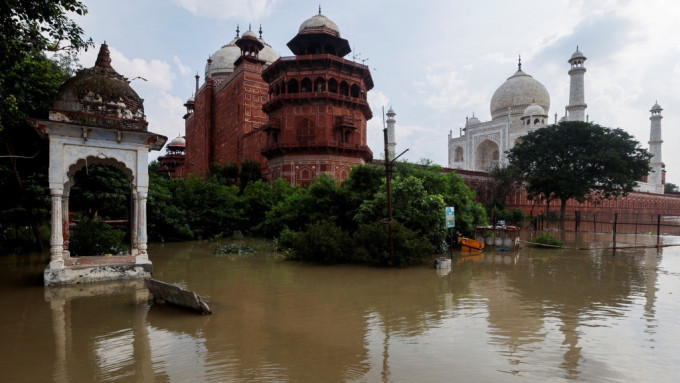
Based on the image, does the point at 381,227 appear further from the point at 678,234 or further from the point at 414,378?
the point at 678,234

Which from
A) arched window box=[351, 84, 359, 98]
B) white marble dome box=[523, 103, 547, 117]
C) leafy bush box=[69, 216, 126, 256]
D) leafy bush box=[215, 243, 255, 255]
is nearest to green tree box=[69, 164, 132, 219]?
leafy bush box=[69, 216, 126, 256]

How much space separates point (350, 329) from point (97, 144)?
805 centimetres

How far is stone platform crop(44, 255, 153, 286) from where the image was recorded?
31.8 feet

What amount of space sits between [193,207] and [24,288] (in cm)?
1271

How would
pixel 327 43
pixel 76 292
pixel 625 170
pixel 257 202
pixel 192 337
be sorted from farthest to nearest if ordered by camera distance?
pixel 625 170, pixel 327 43, pixel 257 202, pixel 76 292, pixel 192 337

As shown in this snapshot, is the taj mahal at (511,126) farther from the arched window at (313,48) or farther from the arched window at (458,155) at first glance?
the arched window at (313,48)

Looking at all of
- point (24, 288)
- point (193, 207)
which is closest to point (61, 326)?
point (24, 288)

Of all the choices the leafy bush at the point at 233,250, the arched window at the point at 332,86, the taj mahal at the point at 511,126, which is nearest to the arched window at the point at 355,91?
the arched window at the point at 332,86

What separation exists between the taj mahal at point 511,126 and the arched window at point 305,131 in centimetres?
3016

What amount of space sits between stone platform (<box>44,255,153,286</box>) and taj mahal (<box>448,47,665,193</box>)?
45.2 metres

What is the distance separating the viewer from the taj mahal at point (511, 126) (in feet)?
160

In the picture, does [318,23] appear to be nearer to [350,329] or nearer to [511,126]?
[350,329]

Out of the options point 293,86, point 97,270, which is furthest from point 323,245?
point 293,86

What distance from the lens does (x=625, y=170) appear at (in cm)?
3117
